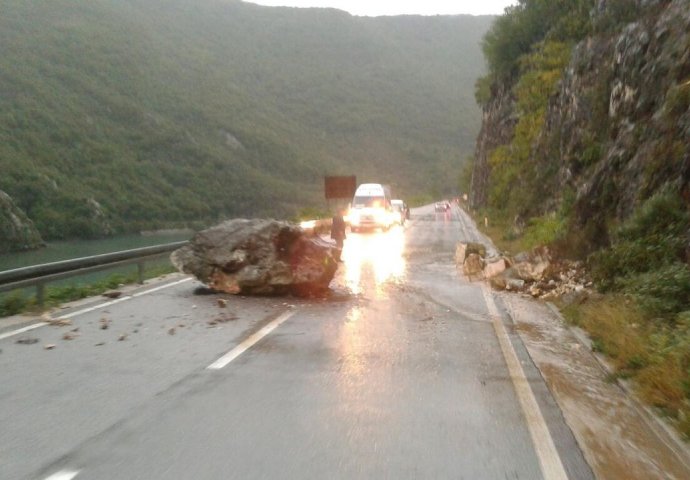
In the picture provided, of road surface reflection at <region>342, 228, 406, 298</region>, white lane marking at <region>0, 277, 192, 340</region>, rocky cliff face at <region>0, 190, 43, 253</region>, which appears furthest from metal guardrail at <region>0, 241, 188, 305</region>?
rocky cliff face at <region>0, 190, 43, 253</region>

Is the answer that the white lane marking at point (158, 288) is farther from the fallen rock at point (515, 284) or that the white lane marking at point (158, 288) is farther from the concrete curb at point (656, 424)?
the concrete curb at point (656, 424)

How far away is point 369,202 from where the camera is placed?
39.5 meters

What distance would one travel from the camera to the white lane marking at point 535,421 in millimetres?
4875

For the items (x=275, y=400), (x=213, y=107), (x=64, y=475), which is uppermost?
(x=213, y=107)

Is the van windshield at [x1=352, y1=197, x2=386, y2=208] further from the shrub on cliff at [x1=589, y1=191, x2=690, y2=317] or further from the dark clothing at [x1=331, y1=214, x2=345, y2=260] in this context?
the shrub on cliff at [x1=589, y1=191, x2=690, y2=317]

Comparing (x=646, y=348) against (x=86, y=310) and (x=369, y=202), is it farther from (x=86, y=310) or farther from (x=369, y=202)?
(x=369, y=202)

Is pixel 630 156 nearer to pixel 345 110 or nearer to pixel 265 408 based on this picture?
pixel 265 408

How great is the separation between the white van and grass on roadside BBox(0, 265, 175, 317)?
21310 millimetres

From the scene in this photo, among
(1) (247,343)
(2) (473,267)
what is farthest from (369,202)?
(1) (247,343)

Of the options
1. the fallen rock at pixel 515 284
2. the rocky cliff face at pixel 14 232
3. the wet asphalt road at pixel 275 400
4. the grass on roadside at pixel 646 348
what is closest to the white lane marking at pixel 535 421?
the wet asphalt road at pixel 275 400

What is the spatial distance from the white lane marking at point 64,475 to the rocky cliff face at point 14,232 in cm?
1887

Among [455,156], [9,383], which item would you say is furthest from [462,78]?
[9,383]

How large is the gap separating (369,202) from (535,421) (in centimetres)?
3372

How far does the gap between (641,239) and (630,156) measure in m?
4.66
